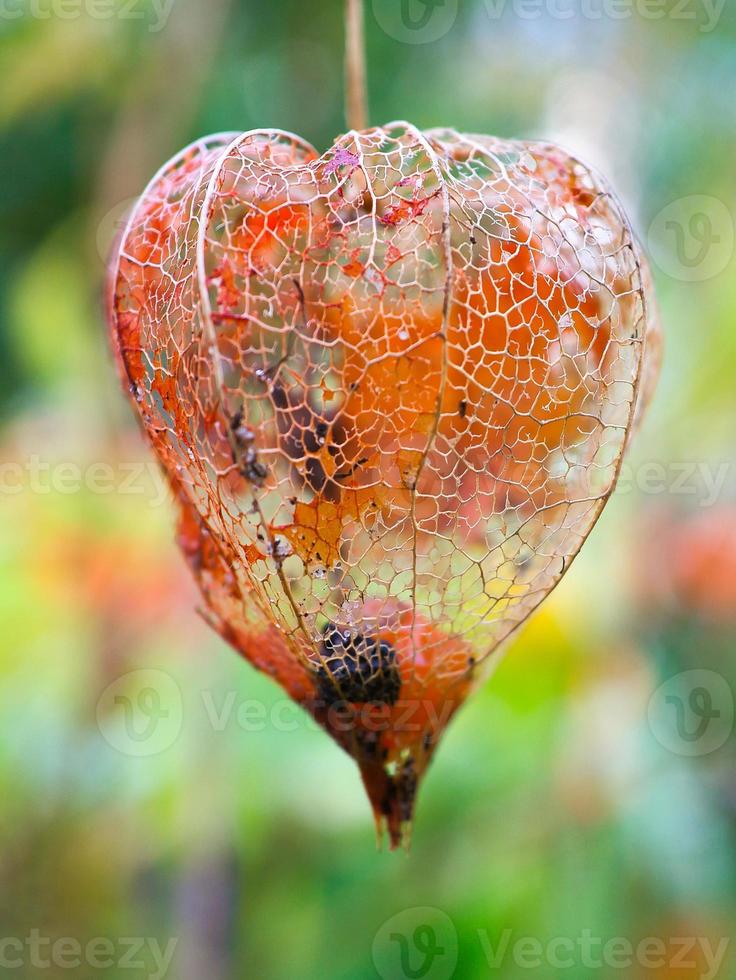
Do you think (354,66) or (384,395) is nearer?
(384,395)

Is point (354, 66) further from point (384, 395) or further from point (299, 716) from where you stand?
point (299, 716)

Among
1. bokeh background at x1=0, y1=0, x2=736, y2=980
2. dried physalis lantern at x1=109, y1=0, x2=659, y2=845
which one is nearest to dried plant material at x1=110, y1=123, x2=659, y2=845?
dried physalis lantern at x1=109, y1=0, x2=659, y2=845

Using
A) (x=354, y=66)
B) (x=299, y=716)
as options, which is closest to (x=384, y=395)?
(x=354, y=66)

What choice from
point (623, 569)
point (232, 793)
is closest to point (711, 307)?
point (623, 569)

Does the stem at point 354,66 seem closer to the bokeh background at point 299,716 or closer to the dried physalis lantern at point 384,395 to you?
the dried physalis lantern at point 384,395

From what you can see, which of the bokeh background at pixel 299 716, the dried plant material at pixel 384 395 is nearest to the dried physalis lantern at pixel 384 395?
the dried plant material at pixel 384 395
